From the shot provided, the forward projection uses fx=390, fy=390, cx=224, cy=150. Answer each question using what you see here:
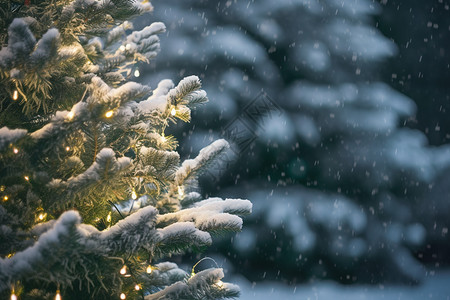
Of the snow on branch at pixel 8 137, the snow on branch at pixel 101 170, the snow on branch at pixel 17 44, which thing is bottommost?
the snow on branch at pixel 101 170

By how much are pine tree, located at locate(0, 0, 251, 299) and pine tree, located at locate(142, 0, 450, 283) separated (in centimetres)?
320

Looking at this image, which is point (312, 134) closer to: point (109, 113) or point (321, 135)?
point (321, 135)

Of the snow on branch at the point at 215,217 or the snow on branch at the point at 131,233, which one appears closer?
the snow on branch at the point at 131,233

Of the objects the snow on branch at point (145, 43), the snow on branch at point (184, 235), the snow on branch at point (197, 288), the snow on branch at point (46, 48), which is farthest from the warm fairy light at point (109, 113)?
the snow on branch at point (145, 43)

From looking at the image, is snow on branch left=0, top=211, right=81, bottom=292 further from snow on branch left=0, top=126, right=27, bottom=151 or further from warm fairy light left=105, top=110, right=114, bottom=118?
warm fairy light left=105, top=110, right=114, bottom=118

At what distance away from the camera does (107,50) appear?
304 centimetres

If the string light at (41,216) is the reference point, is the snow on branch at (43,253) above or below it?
above

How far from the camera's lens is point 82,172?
1966mm

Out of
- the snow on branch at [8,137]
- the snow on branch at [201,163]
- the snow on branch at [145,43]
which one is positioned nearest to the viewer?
the snow on branch at [8,137]

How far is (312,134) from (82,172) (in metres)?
4.27

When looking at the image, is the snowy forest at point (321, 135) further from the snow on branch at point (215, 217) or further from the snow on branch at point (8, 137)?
the snow on branch at point (8, 137)

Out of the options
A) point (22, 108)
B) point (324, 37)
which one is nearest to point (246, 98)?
point (324, 37)

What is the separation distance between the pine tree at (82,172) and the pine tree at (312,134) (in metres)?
3.20

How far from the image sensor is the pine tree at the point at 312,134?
557 cm
